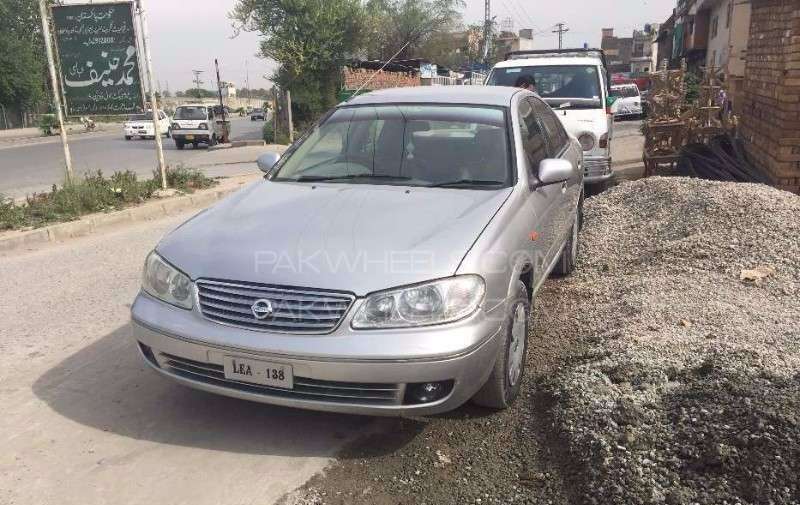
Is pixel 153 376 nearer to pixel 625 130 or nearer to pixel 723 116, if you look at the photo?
pixel 723 116

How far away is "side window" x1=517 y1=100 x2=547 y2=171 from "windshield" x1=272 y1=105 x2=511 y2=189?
19 centimetres

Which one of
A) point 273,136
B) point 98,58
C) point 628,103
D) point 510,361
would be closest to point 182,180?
point 98,58

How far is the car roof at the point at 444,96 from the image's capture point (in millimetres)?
4277

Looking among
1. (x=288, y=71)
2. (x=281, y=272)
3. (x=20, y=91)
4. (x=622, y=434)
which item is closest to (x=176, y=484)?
(x=281, y=272)

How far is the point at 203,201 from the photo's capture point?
395 inches

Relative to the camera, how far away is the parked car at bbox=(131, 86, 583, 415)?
105 inches

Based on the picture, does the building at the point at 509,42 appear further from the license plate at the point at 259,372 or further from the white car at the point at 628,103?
the license plate at the point at 259,372

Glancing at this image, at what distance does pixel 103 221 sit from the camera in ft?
26.6

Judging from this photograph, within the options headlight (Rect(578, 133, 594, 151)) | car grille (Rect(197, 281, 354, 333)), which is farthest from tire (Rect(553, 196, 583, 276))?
headlight (Rect(578, 133, 594, 151))

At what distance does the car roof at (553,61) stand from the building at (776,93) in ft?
7.22

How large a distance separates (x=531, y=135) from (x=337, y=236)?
73.8 inches

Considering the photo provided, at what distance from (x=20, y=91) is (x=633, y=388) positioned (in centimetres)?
4507

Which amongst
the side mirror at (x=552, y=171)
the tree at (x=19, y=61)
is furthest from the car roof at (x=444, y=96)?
the tree at (x=19, y=61)

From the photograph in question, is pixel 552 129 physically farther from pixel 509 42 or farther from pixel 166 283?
pixel 509 42
